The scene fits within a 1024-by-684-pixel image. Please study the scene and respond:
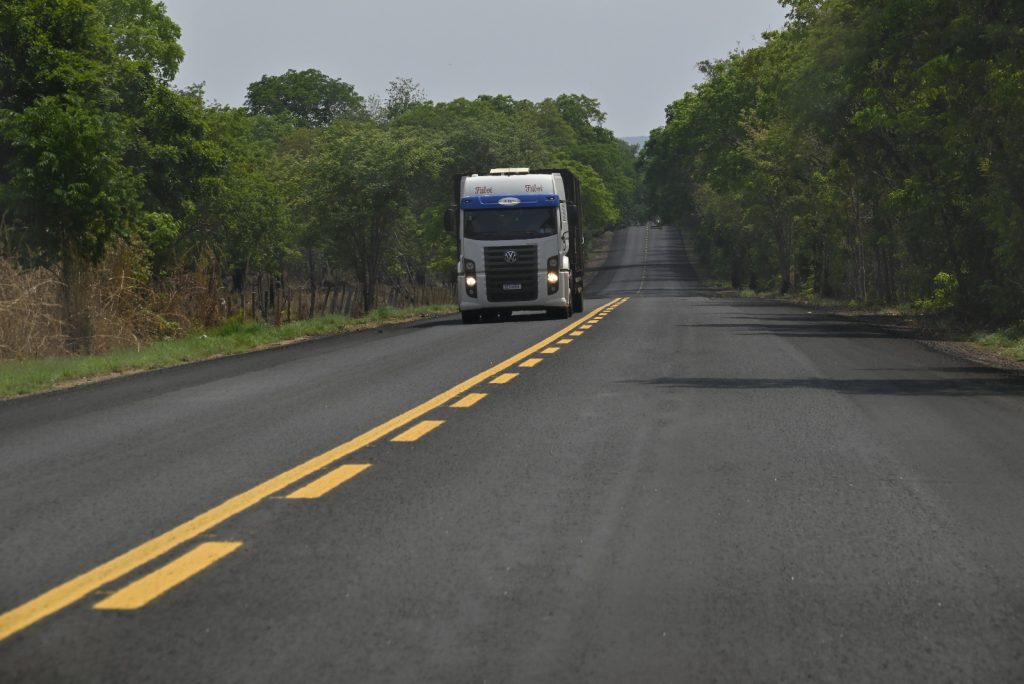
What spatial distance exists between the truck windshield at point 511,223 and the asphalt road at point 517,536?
18.3 m

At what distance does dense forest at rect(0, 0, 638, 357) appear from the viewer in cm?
2248

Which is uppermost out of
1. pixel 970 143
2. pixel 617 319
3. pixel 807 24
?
pixel 807 24

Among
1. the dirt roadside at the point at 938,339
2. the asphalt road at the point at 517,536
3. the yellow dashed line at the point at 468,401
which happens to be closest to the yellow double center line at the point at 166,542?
the asphalt road at the point at 517,536

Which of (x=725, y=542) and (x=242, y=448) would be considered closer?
(x=725, y=542)

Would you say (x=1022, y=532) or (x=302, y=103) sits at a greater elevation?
(x=302, y=103)

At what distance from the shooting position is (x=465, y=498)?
7.80 m

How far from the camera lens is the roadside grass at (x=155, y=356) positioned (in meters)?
16.7

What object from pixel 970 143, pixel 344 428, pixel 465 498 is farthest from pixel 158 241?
pixel 465 498

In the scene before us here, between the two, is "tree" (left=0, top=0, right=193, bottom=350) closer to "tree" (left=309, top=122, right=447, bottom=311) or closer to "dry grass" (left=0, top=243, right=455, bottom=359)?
"dry grass" (left=0, top=243, right=455, bottom=359)

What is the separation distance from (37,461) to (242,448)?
4.32 feet

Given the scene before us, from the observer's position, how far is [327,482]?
8367mm

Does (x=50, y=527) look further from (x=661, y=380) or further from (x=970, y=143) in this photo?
(x=970, y=143)

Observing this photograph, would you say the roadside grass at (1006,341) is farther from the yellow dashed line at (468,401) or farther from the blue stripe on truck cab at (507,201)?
the blue stripe on truck cab at (507,201)

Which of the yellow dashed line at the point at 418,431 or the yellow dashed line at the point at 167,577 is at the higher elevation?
the yellow dashed line at the point at 167,577
